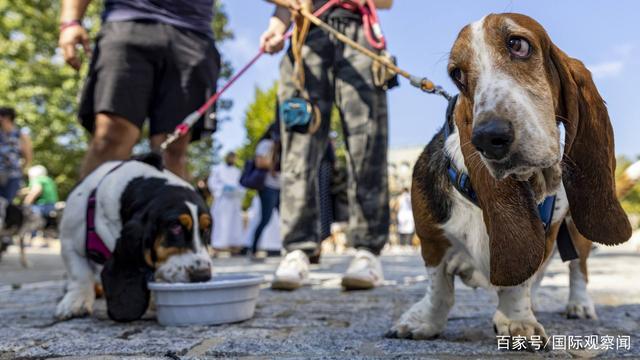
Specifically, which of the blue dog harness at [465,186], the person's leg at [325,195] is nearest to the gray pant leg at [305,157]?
the person's leg at [325,195]

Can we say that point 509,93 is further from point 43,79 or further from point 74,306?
point 43,79

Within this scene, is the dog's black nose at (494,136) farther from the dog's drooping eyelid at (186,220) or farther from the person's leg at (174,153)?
the person's leg at (174,153)

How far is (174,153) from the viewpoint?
3.62m

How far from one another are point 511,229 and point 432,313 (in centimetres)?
62

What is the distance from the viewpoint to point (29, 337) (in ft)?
7.15

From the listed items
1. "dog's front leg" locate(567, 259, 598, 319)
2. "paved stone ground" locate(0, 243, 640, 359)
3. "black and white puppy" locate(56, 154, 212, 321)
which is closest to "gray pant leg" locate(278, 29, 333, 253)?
"paved stone ground" locate(0, 243, 640, 359)

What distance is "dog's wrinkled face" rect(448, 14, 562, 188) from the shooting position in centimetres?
142

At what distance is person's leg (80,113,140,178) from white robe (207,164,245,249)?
7596 millimetres

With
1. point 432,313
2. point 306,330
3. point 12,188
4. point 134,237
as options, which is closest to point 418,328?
point 432,313

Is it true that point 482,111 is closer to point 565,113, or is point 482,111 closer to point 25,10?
point 565,113

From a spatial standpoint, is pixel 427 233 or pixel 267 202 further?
pixel 267 202

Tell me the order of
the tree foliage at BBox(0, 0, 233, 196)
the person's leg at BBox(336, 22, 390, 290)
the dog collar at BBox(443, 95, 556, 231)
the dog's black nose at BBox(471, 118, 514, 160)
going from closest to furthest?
the dog's black nose at BBox(471, 118, 514, 160), the dog collar at BBox(443, 95, 556, 231), the person's leg at BBox(336, 22, 390, 290), the tree foliage at BBox(0, 0, 233, 196)

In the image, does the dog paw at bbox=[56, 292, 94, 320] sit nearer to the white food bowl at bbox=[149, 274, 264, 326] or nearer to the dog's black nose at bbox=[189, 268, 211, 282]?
the white food bowl at bbox=[149, 274, 264, 326]

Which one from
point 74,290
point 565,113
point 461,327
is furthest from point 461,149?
point 74,290
